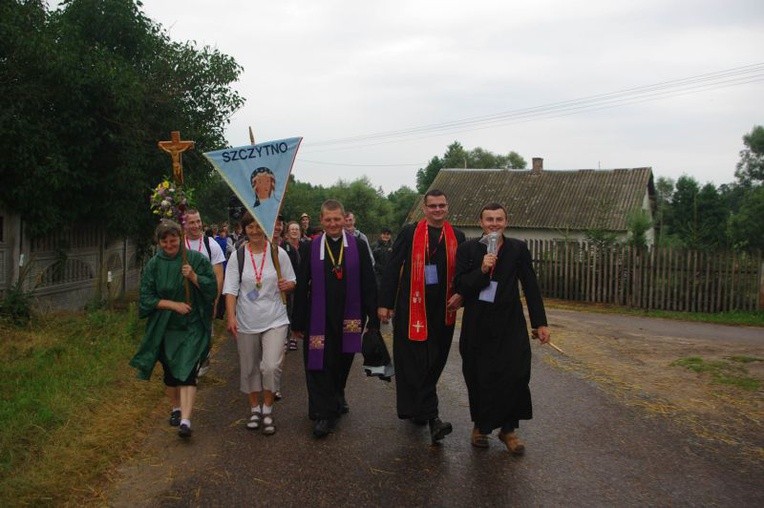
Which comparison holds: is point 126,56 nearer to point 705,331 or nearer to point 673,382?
point 673,382

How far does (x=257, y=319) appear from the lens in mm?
5445

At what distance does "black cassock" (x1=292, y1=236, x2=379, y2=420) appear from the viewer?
5.47 metres

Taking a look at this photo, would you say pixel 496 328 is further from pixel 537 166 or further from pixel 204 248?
pixel 537 166

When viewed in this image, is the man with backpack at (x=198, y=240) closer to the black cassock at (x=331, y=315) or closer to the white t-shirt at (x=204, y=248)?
the white t-shirt at (x=204, y=248)

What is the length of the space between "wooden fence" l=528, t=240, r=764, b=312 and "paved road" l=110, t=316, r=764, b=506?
10.5 m

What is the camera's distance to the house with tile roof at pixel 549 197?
29.2 m

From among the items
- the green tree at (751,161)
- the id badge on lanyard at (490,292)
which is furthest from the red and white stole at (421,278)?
the green tree at (751,161)

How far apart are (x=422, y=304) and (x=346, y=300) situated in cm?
70

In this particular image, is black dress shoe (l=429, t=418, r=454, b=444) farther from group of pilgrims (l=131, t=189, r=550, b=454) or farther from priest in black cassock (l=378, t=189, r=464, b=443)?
priest in black cassock (l=378, t=189, r=464, b=443)

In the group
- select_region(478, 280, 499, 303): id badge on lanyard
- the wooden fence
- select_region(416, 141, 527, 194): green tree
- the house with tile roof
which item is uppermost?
select_region(416, 141, 527, 194): green tree

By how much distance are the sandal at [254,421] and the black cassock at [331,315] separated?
46cm

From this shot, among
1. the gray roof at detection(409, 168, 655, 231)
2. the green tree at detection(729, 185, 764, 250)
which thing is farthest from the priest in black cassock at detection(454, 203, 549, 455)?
the green tree at detection(729, 185, 764, 250)

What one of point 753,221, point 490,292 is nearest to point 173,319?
point 490,292

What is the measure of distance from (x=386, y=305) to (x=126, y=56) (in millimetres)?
10073
